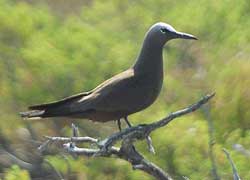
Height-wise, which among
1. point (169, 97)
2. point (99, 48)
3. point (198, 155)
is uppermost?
point (99, 48)

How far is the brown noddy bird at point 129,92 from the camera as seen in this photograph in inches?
214

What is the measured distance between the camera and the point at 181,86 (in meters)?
7.95

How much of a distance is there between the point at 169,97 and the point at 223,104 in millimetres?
475

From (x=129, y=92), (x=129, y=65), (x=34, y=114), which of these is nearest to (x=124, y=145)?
(x=129, y=92)

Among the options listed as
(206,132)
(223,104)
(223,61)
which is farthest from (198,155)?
(223,61)

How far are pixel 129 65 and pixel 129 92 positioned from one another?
260 centimetres

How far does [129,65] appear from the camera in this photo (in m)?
8.06

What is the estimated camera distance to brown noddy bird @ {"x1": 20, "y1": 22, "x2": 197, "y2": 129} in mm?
5430

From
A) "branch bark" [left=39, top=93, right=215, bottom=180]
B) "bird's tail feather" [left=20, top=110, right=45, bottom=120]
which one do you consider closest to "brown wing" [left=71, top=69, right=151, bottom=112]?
"bird's tail feather" [left=20, top=110, right=45, bottom=120]

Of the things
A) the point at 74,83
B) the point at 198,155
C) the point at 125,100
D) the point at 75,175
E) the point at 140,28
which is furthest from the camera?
the point at 140,28

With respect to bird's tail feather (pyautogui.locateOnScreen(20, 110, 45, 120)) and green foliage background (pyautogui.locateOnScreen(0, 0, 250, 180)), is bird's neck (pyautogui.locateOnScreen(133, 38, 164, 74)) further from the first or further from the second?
green foliage background (pyautogui.locateOnScreen(0, 0, 250, 180))

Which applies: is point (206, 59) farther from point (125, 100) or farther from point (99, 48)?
point (125, 100)

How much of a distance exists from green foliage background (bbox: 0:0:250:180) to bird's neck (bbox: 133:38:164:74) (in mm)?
1450

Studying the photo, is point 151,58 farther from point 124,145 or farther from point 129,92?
point 124,145
